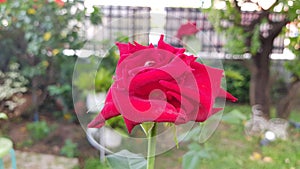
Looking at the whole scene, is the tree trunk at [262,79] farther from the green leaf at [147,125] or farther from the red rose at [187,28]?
the green leaf at [147,125]

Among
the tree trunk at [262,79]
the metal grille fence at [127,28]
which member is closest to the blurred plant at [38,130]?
the tree trunk at [262,79]

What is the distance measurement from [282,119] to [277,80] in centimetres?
112

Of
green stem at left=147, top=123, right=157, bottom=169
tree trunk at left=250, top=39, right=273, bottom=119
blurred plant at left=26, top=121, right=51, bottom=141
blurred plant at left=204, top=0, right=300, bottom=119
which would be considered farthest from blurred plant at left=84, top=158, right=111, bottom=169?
green stem at left=147, top=123, right=157, bottom=169

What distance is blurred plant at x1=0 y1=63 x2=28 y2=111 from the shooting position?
2760 millimetres

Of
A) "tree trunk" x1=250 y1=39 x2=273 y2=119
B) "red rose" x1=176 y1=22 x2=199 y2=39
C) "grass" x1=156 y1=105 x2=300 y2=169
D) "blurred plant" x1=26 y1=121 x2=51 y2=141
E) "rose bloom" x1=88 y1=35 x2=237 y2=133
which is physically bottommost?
"grass" x1=156 y1=105 x2=300 y2=169

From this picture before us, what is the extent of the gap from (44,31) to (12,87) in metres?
0.54

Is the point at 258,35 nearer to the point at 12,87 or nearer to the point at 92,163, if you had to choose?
the point at 92,163

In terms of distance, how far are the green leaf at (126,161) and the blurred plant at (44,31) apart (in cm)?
230

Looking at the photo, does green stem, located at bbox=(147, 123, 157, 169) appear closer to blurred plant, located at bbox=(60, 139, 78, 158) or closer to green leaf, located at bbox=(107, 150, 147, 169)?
green leaf, located at bbox=(107, 150, 147, 169)

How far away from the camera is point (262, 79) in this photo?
3145mm

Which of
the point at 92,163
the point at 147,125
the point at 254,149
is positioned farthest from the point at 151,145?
the point at 254,149

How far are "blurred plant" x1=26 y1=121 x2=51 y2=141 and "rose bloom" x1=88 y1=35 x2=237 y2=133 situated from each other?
258 cm

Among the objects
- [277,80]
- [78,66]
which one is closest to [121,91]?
[78,66]

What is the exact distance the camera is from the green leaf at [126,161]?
40 centimetres
